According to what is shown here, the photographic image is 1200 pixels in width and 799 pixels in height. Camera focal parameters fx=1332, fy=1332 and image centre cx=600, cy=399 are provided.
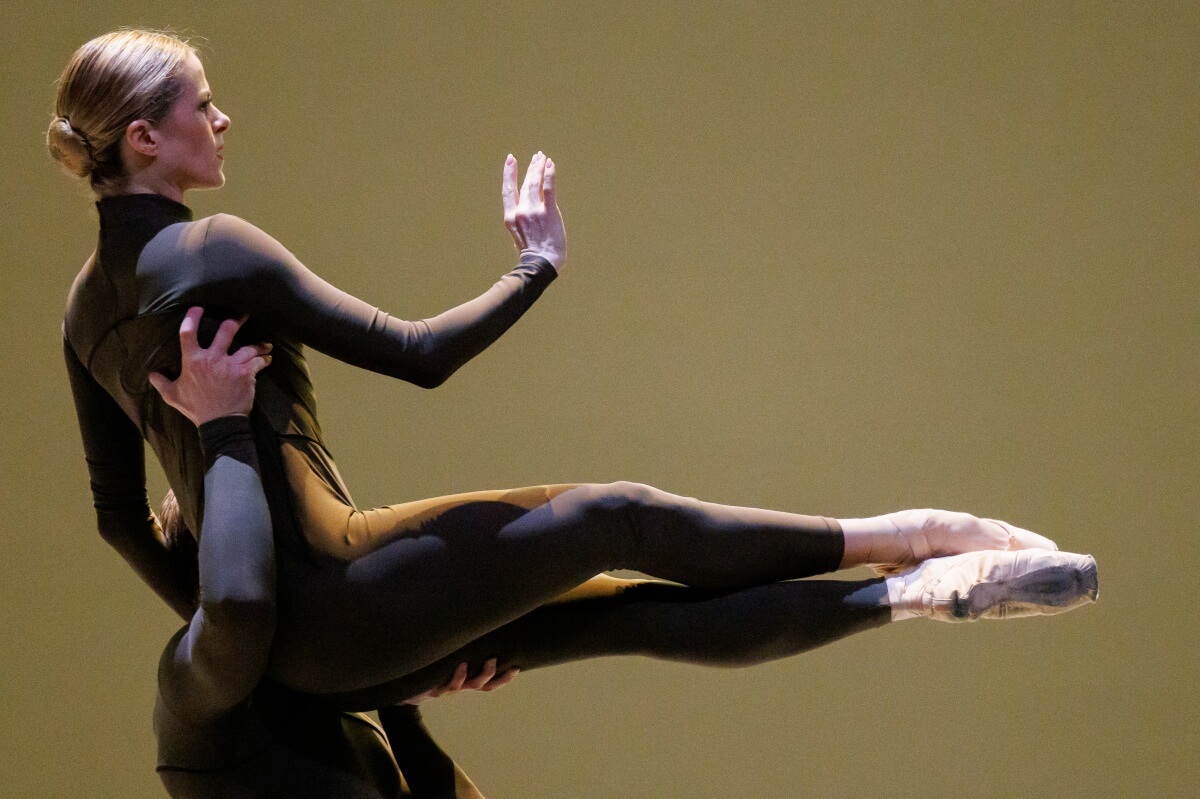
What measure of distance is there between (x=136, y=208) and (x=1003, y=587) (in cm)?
112

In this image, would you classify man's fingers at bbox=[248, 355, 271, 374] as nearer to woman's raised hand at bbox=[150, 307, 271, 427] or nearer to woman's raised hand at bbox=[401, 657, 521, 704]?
woman's raised hand at bbox=[150, 307, 271, 427]

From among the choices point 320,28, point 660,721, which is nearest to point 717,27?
point 320,28

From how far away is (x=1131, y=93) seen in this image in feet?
10.1

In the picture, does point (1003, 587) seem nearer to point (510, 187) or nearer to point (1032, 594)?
point (1032, 594)

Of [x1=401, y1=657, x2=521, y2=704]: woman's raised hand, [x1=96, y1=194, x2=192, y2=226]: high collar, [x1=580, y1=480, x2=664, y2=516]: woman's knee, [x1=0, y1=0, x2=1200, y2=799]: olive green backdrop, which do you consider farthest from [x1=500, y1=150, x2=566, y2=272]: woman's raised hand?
[x1=0, y1=0, x2=1200, y2=799]: olive green backdrop

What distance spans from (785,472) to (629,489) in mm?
1623

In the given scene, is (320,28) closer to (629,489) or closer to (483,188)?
(483,188)

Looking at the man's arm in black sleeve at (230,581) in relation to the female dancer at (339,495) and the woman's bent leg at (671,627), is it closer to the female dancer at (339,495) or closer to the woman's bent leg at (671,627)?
the female dancer at (339,495)

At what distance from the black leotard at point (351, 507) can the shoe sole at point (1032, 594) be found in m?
0.20

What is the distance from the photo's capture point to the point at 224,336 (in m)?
1.51

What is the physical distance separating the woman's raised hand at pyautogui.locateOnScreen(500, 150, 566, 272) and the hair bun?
1.65 ft

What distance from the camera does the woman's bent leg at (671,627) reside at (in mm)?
1620

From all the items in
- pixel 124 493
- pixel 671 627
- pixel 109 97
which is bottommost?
pixel 671 627

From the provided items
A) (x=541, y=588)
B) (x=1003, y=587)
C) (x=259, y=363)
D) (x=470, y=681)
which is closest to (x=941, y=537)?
(x=1003, y=587)
